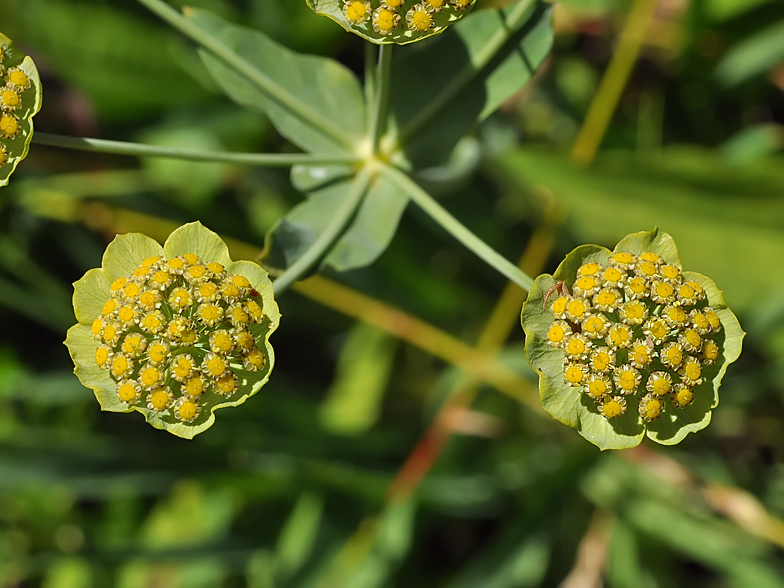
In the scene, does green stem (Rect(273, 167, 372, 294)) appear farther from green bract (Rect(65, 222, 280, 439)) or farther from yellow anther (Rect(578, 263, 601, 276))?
yellow anther (Rect(578, 263, 601, 276))

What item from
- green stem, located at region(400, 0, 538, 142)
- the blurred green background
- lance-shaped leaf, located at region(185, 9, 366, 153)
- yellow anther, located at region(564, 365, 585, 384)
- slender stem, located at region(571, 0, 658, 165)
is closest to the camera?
yellow anther, located at region(564, 365, 585, 384)

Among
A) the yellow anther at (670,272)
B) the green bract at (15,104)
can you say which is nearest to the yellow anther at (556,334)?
the yellow anther at (670,272)

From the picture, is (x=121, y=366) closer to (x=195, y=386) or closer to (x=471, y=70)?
(x=195, y=386)

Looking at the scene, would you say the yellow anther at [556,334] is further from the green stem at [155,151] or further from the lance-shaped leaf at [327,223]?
the green stem at [155,151]

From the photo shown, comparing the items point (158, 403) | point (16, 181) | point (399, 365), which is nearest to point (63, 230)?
point (16, 181)

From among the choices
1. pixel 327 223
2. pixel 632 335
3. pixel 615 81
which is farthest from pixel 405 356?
pixel 632 335

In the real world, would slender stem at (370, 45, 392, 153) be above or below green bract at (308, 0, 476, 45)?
below

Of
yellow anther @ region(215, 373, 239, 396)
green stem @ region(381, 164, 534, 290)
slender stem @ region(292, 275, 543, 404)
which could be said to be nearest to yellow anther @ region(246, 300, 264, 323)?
yellow anther @ region(215, 373, 239, 396)
